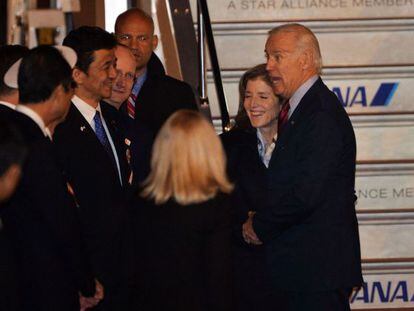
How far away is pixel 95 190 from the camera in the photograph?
6.06 meters

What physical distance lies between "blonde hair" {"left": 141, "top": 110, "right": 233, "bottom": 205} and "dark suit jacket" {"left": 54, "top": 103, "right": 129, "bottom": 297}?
0.75 metres

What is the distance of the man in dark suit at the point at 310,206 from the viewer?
5.91m

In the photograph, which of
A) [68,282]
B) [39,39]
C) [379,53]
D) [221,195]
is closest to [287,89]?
[221,195]

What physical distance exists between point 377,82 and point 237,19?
982 mm

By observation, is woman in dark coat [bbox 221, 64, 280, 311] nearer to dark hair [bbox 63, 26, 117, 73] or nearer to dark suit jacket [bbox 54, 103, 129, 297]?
dark suit jacket [bbox 54, 103, 129, 297]

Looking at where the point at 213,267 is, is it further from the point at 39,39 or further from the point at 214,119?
the point at 39,39

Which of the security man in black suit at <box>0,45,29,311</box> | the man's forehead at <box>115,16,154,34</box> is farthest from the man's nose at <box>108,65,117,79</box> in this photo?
the security man in black suit at <box>0,45,29,311</box>

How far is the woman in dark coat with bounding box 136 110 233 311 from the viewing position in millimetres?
5121

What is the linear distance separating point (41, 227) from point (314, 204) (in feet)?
4.39

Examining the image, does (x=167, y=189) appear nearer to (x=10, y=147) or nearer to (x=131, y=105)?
(x=10, y=147)

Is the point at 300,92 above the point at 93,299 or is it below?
above

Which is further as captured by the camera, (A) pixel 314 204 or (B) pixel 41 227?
(A) pixel 314 204

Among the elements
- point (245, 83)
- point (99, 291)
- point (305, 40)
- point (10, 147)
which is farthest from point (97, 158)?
point (10, 147)

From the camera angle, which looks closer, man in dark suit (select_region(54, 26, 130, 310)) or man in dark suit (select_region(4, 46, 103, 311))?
man in dark suit (select_region(4, 46, 103, 311))
